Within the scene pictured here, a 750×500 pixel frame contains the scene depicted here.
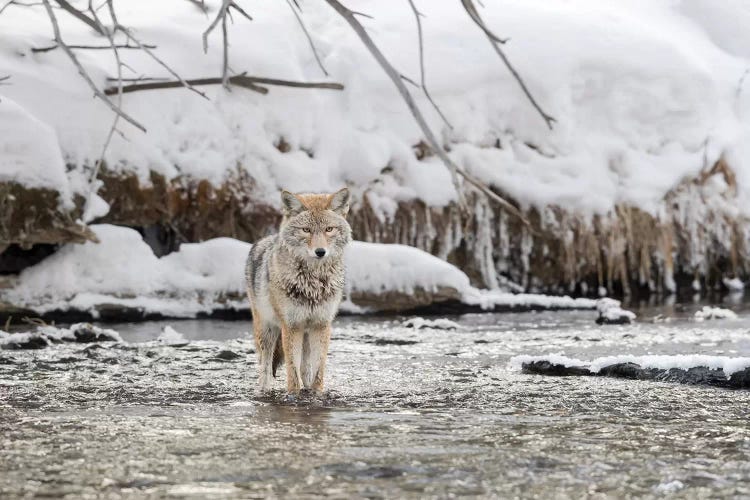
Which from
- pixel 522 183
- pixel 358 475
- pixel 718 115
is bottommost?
pixel 358 475

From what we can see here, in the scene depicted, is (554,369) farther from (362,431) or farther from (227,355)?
(227,355)

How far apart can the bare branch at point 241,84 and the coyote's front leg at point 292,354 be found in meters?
7.16

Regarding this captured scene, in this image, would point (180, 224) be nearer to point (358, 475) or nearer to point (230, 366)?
point (230, 366)

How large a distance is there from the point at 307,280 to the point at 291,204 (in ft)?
1.83

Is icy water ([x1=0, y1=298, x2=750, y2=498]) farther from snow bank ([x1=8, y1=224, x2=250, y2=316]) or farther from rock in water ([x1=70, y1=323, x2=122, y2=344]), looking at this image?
snow bank ([x1=8, y1=224, x2=250, y2=316])

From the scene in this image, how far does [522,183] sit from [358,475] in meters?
12.8

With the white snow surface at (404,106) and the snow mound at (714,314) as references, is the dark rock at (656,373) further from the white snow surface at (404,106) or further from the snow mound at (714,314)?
the white snow surface at (404,106)

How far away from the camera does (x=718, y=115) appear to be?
1822 cm

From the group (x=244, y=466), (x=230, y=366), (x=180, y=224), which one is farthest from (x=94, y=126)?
(x=244, y=466)

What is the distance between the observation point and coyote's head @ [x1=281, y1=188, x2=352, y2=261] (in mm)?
6984

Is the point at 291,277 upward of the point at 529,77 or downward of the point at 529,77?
downward

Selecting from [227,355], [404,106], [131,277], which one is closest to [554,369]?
[227,355]

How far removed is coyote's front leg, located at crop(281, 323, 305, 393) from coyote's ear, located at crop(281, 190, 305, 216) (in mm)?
811

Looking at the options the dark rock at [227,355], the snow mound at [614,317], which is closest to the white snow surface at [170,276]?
the snow mound at [614,317]
